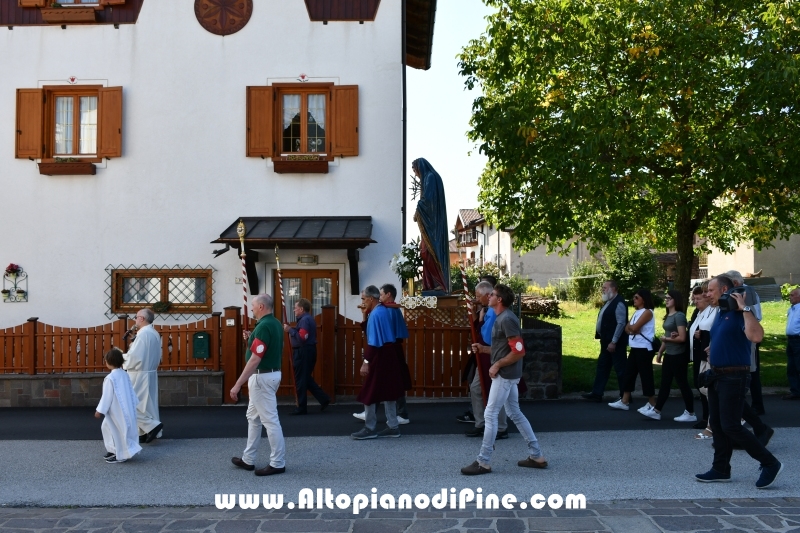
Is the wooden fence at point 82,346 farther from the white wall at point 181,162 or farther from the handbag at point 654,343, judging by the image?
the handbag at point 654,343

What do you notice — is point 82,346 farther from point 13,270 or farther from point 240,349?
point 13,270

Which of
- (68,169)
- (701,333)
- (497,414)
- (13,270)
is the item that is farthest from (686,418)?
(13,270)

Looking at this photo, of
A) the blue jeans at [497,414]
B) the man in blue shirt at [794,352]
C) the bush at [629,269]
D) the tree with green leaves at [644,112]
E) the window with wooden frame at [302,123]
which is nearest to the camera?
the blue jeans at [497,414]

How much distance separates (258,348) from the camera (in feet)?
25.4

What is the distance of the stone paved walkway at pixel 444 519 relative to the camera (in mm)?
6055

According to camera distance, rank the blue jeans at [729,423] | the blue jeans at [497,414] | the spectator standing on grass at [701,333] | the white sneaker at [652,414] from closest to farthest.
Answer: the blue jeans at [729,423] < the blue jeans at [497,414] < the spectator standing on grass at [701,333] < the white sneaker at [652,414]

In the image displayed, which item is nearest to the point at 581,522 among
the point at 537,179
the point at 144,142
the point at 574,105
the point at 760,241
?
the point at 537,179

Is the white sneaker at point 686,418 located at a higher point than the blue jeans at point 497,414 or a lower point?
lower

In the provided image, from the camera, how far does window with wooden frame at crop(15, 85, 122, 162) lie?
1516cm

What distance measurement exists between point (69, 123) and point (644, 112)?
1076 cm

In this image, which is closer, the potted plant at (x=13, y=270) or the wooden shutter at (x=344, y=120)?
the wooden shutter at (x=344, y=120)

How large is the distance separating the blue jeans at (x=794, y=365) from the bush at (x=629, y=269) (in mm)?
20589

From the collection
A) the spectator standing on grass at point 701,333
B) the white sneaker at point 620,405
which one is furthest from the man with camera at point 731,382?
the white sneaker at point 620,405

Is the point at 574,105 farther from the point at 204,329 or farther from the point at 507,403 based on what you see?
the point at 507,403
